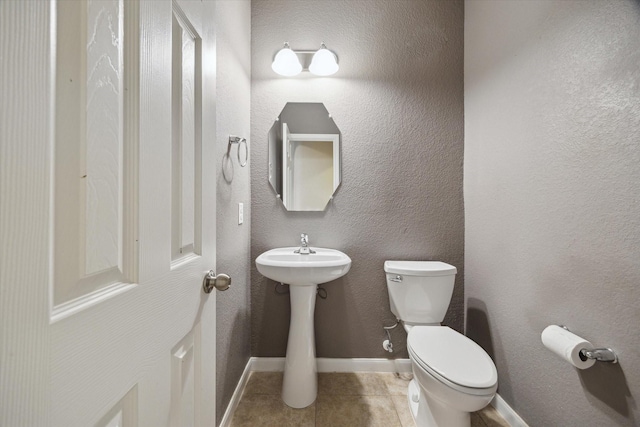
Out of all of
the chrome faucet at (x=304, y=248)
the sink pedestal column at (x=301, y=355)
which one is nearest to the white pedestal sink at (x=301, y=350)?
the sink pedestal column at (x=301, y=355)

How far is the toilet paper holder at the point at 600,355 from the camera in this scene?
829 millimetres

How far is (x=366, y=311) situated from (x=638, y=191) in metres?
1.32

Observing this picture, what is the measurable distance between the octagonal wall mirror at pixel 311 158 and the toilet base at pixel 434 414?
1.14 m

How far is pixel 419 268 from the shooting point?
1467 mm

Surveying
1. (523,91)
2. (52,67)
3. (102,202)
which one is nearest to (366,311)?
(523,91)

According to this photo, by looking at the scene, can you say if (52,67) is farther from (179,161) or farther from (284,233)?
(284,233)

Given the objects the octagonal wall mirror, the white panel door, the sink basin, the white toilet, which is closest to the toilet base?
the white toilet

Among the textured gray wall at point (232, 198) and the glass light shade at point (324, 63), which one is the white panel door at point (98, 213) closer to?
the textured gray wall at point (232, 198)

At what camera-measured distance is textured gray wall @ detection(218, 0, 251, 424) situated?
3.86 ft

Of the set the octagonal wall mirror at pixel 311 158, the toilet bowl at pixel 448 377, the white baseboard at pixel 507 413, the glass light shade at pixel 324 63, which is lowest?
the white baseboard at pixel 507 413

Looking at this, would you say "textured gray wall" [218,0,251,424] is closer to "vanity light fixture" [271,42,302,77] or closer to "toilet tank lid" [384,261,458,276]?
"vanity light fixture" [271,42,302,77]

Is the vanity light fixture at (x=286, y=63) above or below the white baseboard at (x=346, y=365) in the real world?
above

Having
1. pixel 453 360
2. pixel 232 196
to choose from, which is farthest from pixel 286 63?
pixel 453 360

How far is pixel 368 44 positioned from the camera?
167 centimetres
